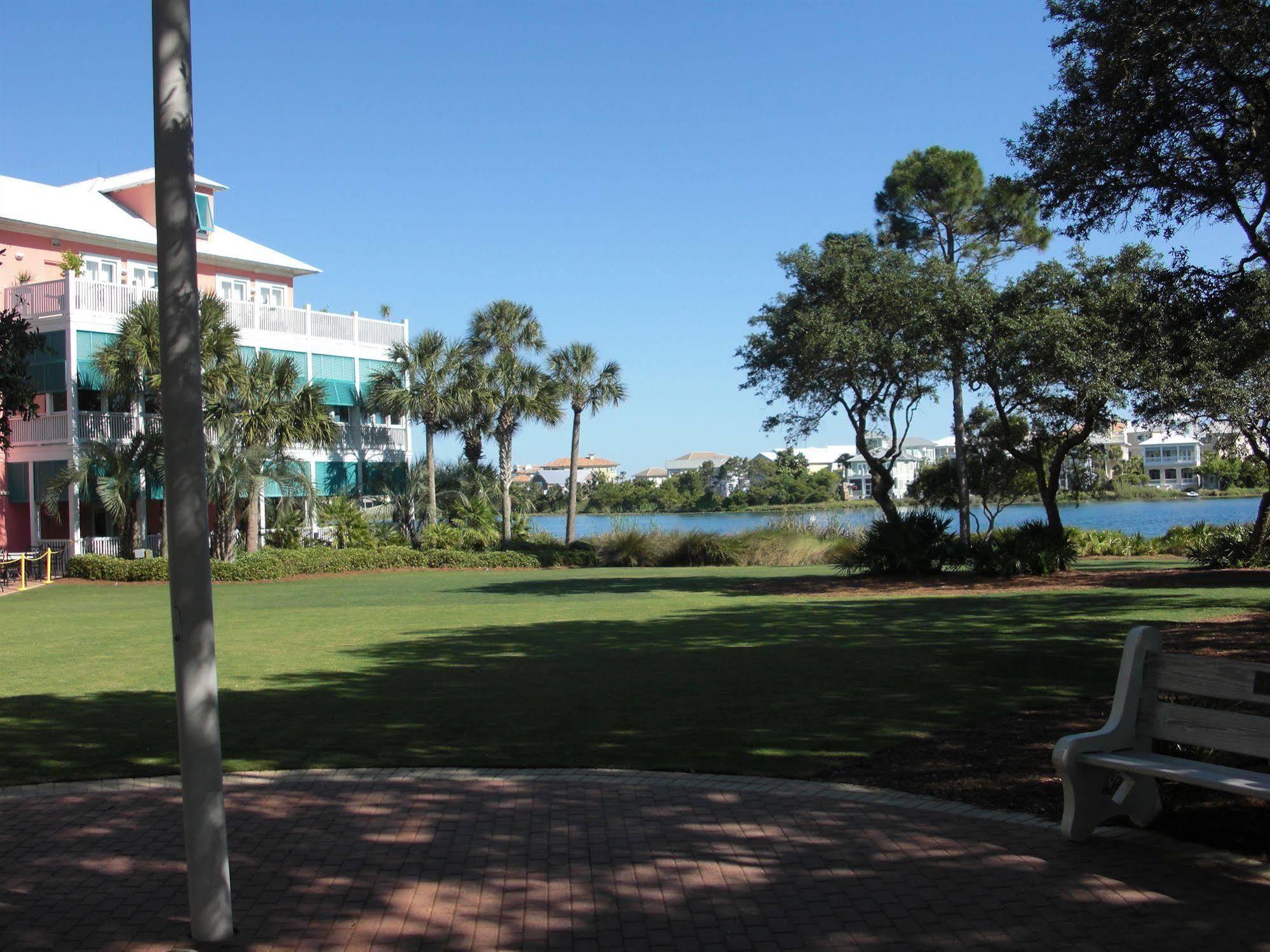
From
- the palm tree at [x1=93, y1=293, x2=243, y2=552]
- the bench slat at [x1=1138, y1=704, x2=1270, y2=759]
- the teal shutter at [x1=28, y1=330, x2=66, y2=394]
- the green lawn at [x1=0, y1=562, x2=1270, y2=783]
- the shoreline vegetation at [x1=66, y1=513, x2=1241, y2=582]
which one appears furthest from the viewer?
the teal shutter at [x1=28, y1=330, x2=66, y2=394]

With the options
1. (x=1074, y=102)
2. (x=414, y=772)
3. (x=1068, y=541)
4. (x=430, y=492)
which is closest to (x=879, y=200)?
(x=1068, y=541)

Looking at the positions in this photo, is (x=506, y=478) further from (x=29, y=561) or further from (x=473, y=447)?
(x=29, y=561)

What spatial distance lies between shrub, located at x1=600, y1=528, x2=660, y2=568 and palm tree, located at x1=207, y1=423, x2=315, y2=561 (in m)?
10.2

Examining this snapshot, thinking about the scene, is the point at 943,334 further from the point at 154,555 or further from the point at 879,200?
Result: the point at 154,555

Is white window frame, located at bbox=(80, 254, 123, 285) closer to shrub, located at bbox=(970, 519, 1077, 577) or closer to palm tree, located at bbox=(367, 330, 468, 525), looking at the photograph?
palm tree, located at bbox=(367, 330, 468, 525)

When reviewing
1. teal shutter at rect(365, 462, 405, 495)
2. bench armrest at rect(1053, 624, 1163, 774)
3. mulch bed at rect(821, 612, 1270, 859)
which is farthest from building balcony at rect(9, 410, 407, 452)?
bench armrest at rect(1053, 624, 1163, 774)

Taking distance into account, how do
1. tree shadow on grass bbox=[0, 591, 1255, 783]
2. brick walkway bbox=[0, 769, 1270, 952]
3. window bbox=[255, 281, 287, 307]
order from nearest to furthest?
brick walkway bbox=[0, 769, 1270, 952] → tree shadow on grass bbox=[0, 591, 1255, 783] → window bbox=[255, 281, 287, 307]

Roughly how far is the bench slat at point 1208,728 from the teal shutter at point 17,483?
34224mm

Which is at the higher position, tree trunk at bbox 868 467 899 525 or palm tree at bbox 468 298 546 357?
palm tree at bbox 468 298 546 357

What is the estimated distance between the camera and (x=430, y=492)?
39.4m

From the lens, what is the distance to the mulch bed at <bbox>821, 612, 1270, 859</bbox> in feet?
17.7

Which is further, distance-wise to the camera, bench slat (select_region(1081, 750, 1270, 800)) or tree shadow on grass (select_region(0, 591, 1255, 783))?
tree shadow on grass (select_region(0, 591, 1255, 783))

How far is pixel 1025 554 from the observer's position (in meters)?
21.8

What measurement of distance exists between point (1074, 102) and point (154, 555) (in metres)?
27.8
